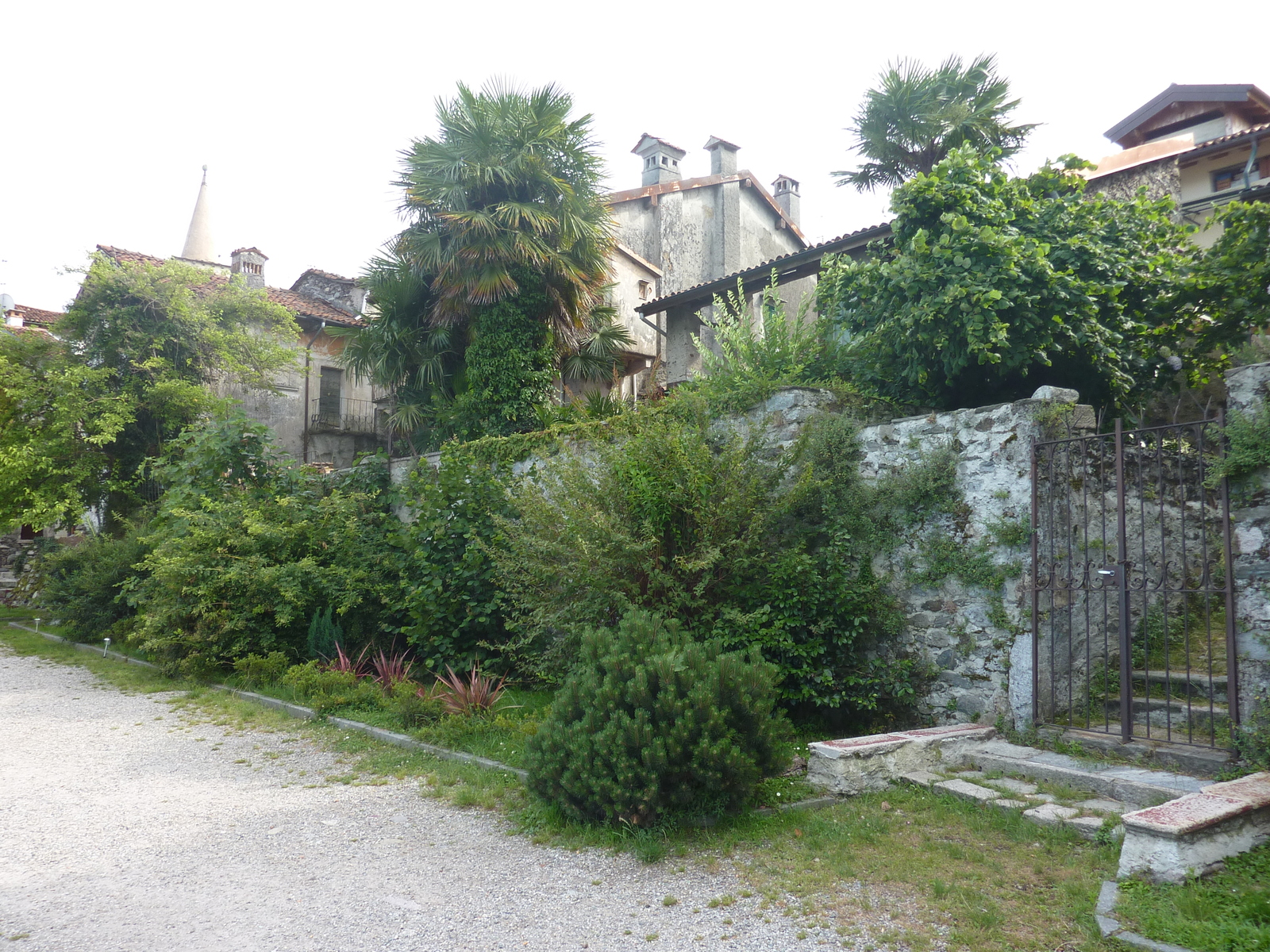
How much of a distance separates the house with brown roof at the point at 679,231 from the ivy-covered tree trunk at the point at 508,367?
248 inches

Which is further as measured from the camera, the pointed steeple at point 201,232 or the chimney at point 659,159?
the pointed steeple at point 201,232

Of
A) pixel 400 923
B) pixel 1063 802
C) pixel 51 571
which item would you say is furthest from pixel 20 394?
pixel 1063 802

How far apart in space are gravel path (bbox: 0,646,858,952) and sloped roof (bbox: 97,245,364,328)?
545 inches

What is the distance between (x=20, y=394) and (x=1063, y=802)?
17.9 metres

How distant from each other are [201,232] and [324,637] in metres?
28.0

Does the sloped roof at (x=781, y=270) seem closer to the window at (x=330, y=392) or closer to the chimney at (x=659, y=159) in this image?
the chimney at (x=659, y=159)

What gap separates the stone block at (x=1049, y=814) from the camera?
441 centimetres

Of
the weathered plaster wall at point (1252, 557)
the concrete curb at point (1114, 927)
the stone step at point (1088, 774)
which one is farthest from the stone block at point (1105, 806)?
the weathered plaster wall at point (1252, 557)

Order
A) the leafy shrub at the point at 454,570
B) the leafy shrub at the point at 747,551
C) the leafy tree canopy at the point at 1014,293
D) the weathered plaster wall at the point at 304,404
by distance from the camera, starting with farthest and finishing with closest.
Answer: the weathered plaster wall at the point at 304,404 → the leafy shrub at the point at 454,570 → the leafy tree canopy at the point at 1014,293 → the leafy shrub at the point at 747,551

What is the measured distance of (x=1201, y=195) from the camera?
15625 mm

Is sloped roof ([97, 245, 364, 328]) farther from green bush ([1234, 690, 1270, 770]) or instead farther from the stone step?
green bush ([1234, 690, 1270, 770])

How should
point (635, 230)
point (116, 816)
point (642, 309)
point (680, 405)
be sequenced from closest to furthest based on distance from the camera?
1. point (116, 816)
2. point (680, 405)
3. point (642, 309)
4. point (635, 230)

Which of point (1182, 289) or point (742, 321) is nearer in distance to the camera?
point (1182, 289)

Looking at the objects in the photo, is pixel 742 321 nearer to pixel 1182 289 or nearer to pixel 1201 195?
pixel 1182 289
